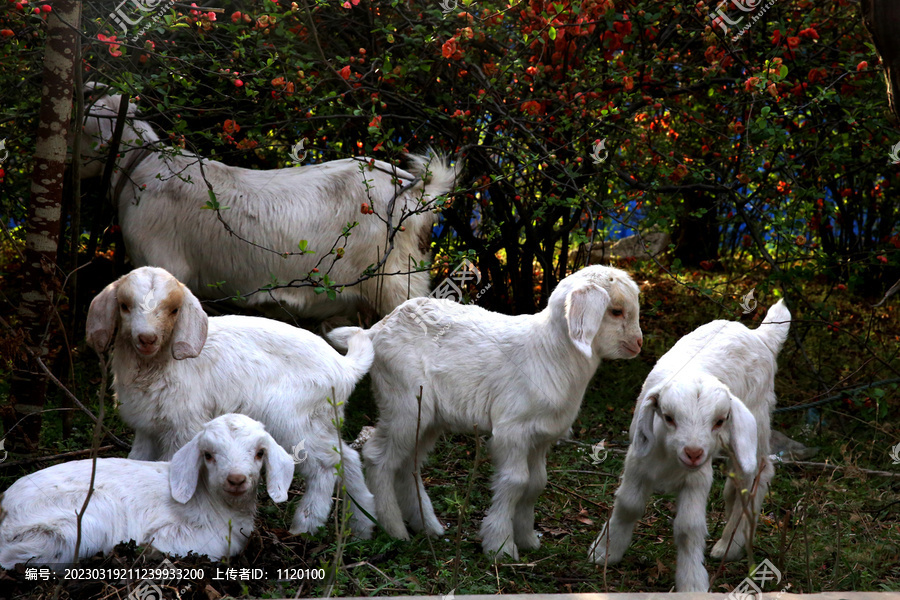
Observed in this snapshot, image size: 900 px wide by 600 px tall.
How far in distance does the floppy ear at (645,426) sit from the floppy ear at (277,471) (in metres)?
1.59

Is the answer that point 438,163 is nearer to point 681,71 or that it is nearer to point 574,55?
point 574,55

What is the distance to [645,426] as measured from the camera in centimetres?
415

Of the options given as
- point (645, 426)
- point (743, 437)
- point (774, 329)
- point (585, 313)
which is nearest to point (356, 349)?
point (585, 313)

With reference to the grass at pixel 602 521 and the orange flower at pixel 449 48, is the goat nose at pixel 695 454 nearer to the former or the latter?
the grass at pixel 602 521

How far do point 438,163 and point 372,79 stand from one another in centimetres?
114

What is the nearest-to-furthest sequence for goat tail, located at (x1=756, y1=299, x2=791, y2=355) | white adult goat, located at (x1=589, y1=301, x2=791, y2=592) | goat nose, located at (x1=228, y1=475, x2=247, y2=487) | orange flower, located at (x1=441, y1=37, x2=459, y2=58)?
1. goat nose, located at (x1=228, y1=475, x2=247, y2=487)
2. white adult goat, located at (x1=589, y1=301, x2=791, y2=592)
3. goat tail, located at (x1=756, y1=299, x2=791, y2=355)
4. orange flower, located at (x1=441, y1=37, x2=459, y2=58)

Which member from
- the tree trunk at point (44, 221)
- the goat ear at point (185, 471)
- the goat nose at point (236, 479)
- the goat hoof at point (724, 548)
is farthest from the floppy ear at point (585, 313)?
the tree trunk at point (44, 221)

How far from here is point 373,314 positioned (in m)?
6.09

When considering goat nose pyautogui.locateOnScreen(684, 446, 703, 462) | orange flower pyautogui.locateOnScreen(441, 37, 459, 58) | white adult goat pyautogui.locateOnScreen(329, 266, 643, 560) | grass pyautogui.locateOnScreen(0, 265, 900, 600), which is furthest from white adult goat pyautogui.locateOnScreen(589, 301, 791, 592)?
orange flower pyautogui.locateOnScreen(441, 37, 459, 58)

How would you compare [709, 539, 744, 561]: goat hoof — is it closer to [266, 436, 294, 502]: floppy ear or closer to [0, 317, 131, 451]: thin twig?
[266, 436, 294, 502]: floppy ear

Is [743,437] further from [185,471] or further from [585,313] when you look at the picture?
[185,471]

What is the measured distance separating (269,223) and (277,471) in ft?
7.92

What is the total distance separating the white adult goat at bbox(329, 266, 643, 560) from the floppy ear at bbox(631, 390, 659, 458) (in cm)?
25

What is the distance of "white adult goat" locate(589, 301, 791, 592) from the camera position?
388cm
